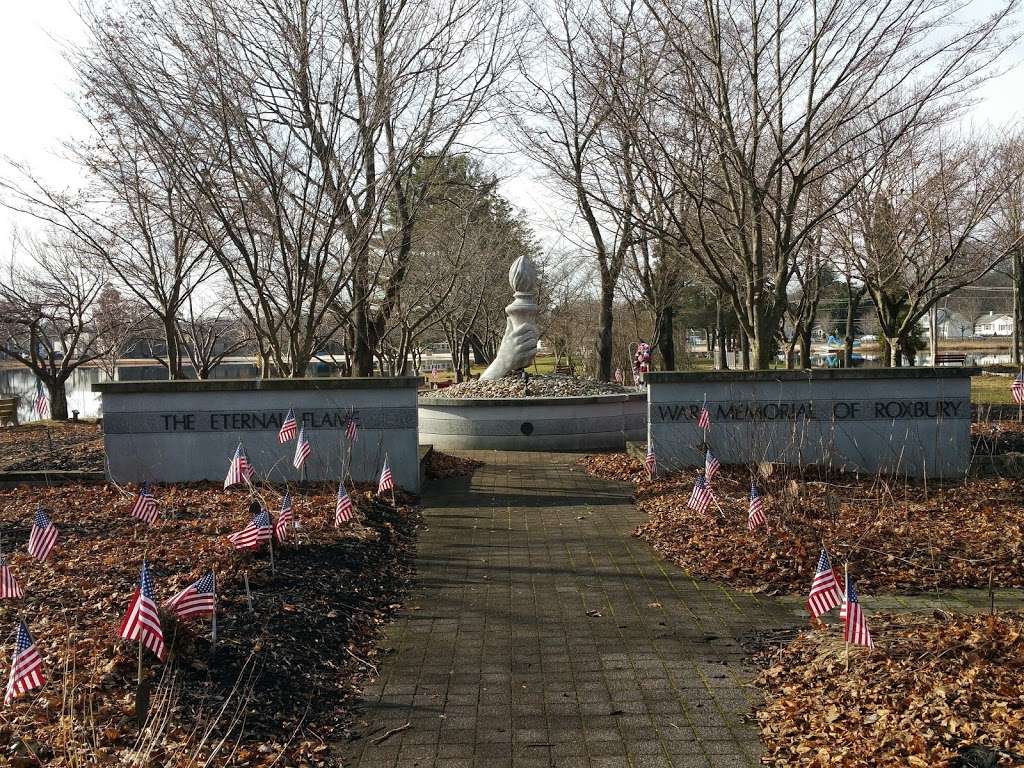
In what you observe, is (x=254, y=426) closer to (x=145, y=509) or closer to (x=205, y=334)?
(x=145, y=509)

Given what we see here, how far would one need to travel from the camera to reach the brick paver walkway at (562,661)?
4.63 meters

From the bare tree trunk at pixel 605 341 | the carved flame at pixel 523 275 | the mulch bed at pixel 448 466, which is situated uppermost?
the carved flame at pixel 523 275

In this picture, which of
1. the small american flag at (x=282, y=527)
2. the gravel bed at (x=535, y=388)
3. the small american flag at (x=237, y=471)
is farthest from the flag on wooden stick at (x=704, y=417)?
the small american flag at (x=282, y=527)

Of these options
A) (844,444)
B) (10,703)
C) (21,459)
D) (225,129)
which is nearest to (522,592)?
(10,703)

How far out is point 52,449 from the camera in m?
16.0

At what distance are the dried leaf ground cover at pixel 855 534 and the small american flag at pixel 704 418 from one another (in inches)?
52.0

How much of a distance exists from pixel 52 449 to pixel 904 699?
15.3m

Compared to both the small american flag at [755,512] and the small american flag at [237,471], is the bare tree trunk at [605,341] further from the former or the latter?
the small american flag at [755,512]

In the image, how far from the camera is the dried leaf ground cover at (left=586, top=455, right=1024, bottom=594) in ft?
25.0

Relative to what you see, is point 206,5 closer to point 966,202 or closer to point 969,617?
point 969,617

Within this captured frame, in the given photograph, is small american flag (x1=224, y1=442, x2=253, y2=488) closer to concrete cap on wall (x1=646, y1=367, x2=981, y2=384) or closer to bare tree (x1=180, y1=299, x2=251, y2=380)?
concrete cap on wall (x1=646, y1=367, x2=981, y2=384)

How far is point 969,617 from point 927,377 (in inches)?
304

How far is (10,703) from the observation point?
4.74 meters

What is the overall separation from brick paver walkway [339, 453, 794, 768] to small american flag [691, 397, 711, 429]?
3512 mm
